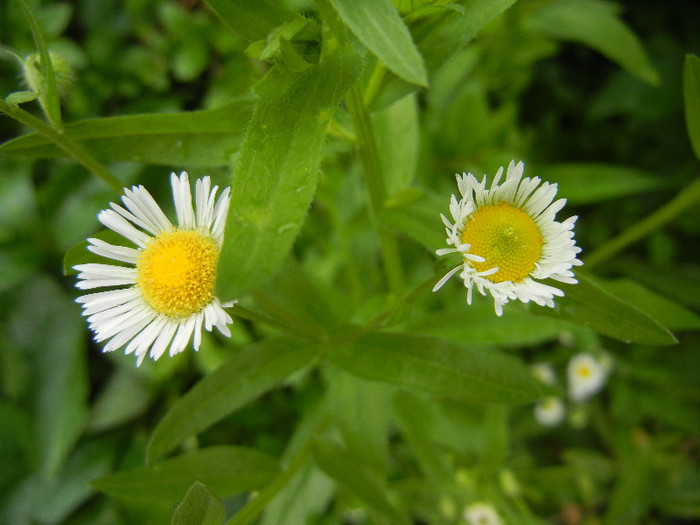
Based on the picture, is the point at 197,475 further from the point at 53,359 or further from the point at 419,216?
the point at 53,359

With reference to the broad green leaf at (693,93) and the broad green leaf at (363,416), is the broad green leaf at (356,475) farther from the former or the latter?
the broad green leaf at (693,93)

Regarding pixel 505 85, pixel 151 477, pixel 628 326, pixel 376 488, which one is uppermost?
pixel 505 85

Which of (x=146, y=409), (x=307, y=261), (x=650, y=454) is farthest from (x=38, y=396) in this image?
(x=650, y=454)

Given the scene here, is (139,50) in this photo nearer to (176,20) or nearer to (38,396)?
(176,20)

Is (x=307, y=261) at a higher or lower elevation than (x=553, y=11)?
lower

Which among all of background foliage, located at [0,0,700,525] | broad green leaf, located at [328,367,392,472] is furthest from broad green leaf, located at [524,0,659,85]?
broad green leaf, located at [328,367,392,472]

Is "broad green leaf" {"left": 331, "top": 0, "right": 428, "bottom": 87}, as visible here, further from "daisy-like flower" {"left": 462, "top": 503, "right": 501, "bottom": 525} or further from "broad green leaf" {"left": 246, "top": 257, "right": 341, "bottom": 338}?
"daisy-like flower" {"left": 462, "top": 503, "right": 501, "bottom": 525}

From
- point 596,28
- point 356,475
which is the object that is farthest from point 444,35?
point 596,28
